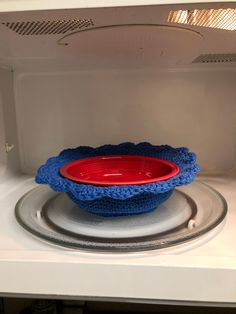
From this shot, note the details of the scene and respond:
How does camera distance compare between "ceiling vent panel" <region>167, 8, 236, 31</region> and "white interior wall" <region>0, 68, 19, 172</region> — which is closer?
"ceiling vent panel" <region>167, 8, 236, 31</region>

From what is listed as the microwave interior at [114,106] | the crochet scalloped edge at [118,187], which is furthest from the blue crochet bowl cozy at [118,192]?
the microwave interior at [114,106]

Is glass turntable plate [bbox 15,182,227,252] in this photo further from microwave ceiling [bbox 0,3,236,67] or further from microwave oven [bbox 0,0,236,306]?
microwave ceiling [bbox 0,3,236,67]

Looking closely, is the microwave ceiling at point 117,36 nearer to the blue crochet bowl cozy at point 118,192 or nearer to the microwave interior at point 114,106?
the microwave interior at point 114,106

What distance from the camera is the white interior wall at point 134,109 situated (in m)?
0.75

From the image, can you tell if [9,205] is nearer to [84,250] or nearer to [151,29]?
[84,250]

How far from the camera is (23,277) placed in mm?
413

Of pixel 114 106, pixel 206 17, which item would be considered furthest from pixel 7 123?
pixel 206 17

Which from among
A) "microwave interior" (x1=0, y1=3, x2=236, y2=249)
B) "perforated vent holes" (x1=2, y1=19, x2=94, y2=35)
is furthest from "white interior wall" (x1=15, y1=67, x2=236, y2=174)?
"perforated vent holes" (x1=2, y1=19, x2=94, y2=35)

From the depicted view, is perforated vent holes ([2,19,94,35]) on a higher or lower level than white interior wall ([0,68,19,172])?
higher

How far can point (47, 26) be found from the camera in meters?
0.47

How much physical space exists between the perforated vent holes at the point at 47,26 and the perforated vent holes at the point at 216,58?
29 centimetres

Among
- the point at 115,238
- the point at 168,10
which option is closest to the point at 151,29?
the point at 168,10

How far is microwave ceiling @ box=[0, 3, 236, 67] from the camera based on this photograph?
0.41 metres

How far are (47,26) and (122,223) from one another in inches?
11.0
